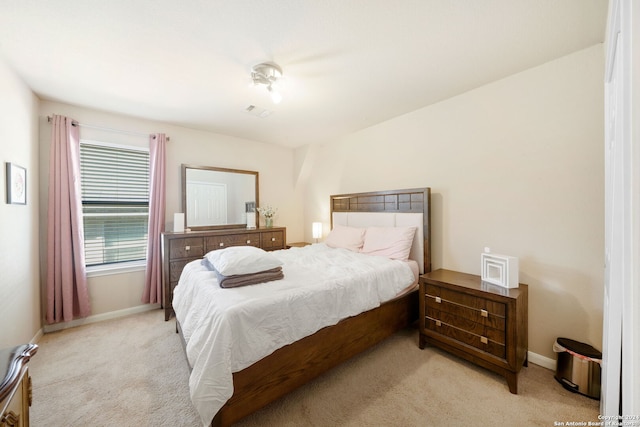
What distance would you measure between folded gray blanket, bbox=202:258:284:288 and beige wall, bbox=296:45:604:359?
1878 millimetres

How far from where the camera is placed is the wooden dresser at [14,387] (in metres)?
0.77

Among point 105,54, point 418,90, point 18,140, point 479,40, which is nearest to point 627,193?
point 479,40

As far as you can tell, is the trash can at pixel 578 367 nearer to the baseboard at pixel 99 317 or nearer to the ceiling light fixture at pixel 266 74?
the ceiling light fixture at pixel 266 74

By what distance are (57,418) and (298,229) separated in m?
3.64

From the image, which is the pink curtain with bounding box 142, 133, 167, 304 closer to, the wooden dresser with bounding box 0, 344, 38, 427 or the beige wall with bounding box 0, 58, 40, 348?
the beige wall with bounding box 0, 58, 40, 348

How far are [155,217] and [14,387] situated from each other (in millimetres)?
2688

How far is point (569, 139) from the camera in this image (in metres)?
1.90

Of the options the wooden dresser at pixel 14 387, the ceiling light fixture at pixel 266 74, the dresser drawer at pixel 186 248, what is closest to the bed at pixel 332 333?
the wooden dresser at pixel 14 387

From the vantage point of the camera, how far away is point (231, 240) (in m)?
3.43

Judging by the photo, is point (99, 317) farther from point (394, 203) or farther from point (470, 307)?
point (470, 307)

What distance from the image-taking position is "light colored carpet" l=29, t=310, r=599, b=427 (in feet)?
4.99

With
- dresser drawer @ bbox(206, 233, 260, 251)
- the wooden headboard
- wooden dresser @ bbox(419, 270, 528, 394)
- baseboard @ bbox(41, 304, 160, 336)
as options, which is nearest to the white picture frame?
wooden dresser @ bbox(419, 270, 528, 394)

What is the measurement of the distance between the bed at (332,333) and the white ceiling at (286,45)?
126cm

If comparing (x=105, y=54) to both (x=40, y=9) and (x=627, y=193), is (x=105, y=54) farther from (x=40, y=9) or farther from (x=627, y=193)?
(x=627, y=193)
